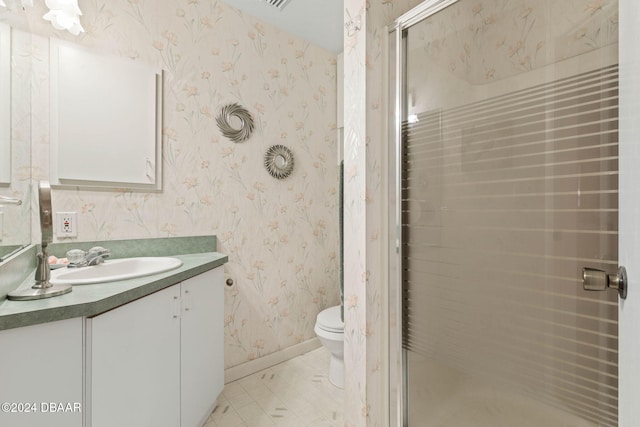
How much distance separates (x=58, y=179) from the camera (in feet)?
4.87

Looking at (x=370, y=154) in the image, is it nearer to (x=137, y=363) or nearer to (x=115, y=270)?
(x=137, y=363)

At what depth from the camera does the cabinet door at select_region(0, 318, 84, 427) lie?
754 mm

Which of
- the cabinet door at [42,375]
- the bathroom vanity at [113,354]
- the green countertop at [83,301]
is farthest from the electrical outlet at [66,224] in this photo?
the cabinet door at [42,375]

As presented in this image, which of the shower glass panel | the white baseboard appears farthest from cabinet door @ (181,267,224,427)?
the shower glass panel

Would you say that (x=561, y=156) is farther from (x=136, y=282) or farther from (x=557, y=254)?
(x=136, y=282)

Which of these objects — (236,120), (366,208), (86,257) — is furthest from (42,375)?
(236,120)

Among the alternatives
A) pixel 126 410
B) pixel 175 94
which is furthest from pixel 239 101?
pixel 126 410

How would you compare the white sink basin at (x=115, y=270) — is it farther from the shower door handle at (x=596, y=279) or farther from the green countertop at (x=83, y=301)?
the shower door handle at (x=596, y=279)

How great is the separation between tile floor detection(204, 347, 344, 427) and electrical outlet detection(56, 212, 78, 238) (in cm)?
120

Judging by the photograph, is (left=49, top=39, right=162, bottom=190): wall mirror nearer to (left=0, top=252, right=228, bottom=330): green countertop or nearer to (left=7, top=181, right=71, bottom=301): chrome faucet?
(left=0, top=252, right=228, bottom=330): green countertop

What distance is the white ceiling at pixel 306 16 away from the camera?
6.52 feet

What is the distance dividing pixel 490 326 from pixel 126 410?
127 cm

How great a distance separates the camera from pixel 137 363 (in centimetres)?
107

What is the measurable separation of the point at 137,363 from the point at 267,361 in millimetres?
1246
